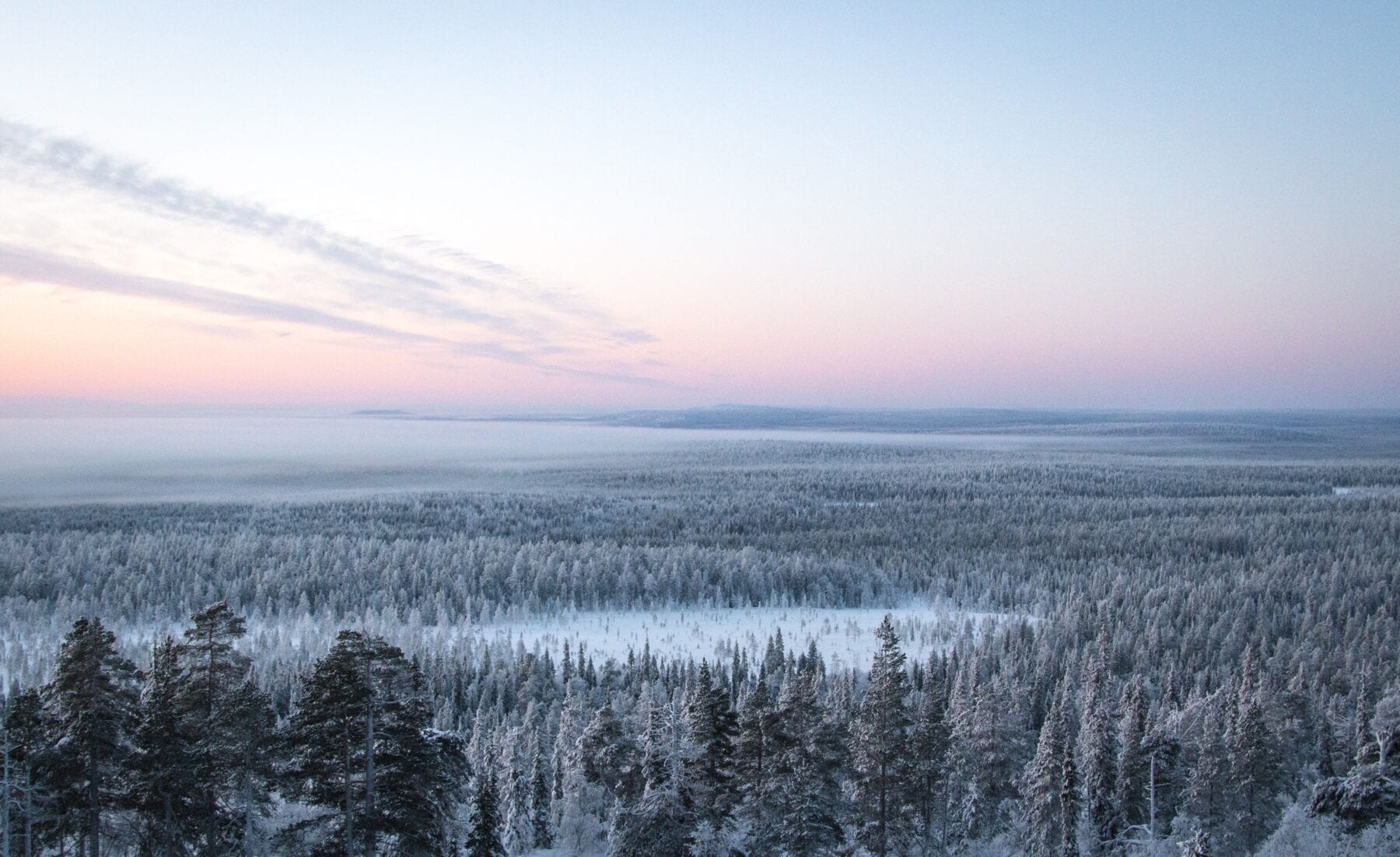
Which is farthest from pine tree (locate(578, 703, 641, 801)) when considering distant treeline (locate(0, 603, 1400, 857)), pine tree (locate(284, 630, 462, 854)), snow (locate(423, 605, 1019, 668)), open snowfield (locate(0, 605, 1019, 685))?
snow (locate(423, 605, 1019, 668))

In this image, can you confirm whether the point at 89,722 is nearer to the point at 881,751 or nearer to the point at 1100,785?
the point at 881,751

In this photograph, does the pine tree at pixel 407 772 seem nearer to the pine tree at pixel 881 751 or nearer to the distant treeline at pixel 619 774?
the distant treeline at pixel 619 774

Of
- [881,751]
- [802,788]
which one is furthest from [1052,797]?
[802,788]

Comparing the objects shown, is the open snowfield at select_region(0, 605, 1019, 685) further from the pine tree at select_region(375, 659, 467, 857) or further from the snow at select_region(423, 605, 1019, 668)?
the pine tree at select_region(375, 659, 467, 857)

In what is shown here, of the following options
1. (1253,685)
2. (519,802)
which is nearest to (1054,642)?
(1253,685)

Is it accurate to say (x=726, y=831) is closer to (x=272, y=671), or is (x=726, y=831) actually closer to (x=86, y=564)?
(x=272, y=671)
